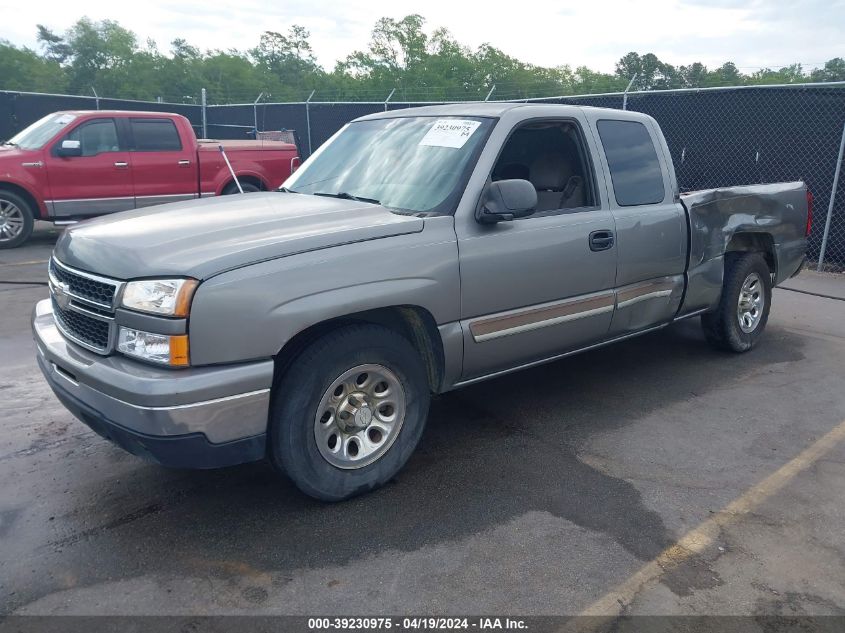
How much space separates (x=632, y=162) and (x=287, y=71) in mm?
54759

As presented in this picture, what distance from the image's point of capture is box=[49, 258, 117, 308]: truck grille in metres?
3.20

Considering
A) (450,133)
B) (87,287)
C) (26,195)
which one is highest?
(450,133)

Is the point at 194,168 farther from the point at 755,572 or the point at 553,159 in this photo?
the point at 755,572

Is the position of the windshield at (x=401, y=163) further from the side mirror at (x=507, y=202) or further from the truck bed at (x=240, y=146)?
the truck bed at (x=240, y=146)

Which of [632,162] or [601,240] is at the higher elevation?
[632,162]

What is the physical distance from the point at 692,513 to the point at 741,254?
309cm

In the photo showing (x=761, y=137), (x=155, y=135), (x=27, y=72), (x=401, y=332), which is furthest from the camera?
(x=27, y=72)

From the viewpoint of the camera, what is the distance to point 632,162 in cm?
498

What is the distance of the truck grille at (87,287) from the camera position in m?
3.20

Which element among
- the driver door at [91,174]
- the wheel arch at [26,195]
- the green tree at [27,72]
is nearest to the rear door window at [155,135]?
the driver door at [91,174]

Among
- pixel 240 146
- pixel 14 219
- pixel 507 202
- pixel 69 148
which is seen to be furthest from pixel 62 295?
pixel 240 146

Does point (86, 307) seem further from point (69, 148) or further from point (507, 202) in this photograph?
point (69, 148)

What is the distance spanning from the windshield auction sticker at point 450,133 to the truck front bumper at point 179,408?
6.03 ft

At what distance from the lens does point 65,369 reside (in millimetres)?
3363
